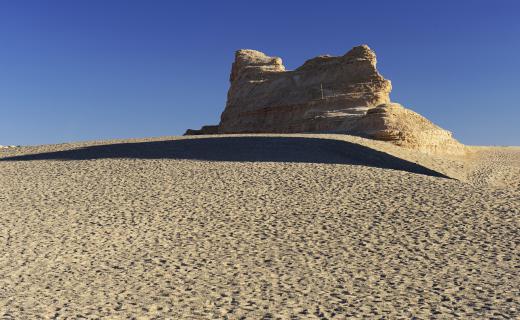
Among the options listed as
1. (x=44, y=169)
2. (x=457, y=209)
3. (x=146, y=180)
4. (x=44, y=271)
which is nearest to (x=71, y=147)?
(x=44, y=169)

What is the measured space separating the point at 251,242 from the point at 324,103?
27411 mm

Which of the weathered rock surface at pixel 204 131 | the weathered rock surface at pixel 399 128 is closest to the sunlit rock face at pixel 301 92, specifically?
the weathered rock surface at pixel 204 131

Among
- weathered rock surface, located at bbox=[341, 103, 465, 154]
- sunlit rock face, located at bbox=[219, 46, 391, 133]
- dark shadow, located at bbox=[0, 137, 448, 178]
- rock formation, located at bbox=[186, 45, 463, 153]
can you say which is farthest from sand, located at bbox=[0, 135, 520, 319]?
sunlit rock face, located at bbox=[219, 46, 391, 133]

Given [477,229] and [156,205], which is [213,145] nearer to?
[156,205]

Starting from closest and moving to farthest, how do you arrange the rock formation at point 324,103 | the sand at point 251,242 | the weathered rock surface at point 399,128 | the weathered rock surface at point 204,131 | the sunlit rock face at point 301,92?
the sand at point 251,242 < the weathered rock surface at point 399,128 < the rock formation at point 324,103 < the sunlit rock face at point 301,92 < the weathered rock surface at point 204,131

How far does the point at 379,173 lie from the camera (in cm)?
1275

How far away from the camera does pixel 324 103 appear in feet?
113

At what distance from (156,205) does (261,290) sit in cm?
457

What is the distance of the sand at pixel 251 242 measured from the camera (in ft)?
18.1

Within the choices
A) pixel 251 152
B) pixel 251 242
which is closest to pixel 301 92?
pixel 251 152

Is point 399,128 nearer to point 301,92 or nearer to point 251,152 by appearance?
point 251,152

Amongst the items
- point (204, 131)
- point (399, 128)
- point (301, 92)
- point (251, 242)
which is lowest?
point (251, 242)

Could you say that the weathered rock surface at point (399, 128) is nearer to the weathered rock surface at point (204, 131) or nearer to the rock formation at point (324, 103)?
the rock formation at point (324, 103)

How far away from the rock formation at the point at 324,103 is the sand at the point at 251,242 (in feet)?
42.2
